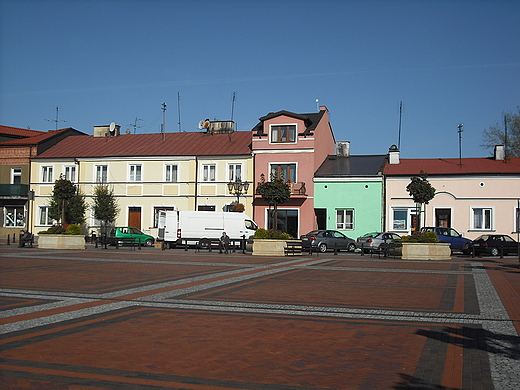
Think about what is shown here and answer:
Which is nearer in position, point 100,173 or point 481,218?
point 481,218

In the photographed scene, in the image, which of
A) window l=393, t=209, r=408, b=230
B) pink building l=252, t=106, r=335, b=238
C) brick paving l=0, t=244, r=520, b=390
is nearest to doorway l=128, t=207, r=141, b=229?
pink building l=252, t=106, r=335, b=238

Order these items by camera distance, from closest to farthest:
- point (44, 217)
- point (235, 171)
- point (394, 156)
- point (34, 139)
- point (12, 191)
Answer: point (394, 156), point (235, 171), point (12, 191), point (44, 217), point (34, 139)

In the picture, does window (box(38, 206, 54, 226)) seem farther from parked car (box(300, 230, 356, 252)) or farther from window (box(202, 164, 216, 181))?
parked car (box(300, 230, 356, 252))

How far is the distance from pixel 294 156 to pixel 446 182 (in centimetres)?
1167

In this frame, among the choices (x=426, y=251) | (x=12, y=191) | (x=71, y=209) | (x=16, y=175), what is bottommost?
(x=426, y=251)

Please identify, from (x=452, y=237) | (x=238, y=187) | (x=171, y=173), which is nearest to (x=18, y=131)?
(x=171, y=173)

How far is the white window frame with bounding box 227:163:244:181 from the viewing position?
43.4 meters

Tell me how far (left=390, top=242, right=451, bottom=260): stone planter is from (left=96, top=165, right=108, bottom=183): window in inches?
1111

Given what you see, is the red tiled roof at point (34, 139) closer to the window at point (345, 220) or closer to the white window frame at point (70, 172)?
the white window frame at point (70, 172)

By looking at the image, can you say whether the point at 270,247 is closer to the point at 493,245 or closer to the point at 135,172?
the point at 493,245

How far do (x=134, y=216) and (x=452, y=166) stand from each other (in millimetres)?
26273

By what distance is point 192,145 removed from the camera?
4638 cm

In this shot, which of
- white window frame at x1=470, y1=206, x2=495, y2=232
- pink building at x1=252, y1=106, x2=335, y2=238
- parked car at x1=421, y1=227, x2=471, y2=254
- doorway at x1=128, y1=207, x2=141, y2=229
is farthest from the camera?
Answer: doorway at x1=128, y1=207, x2=141, y2=229

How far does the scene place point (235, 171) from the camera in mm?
43656
